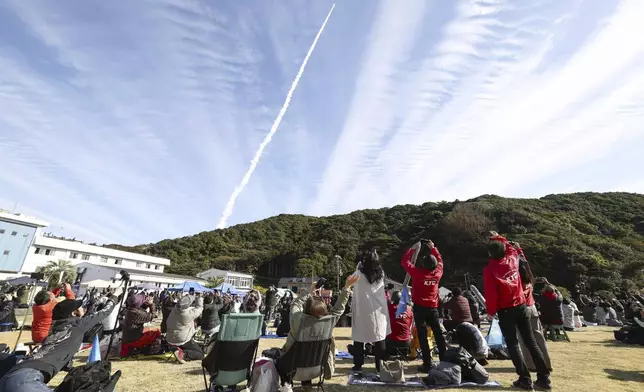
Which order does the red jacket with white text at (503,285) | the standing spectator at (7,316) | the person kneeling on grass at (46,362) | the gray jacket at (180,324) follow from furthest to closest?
the standing spectator at (7,316), the gray jacket at (180,324), the red jacket with white text at (503,285), the person kneeling on grass at (46,362)

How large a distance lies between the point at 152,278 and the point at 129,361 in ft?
147

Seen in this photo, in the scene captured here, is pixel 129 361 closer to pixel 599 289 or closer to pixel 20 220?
pixel 599 289

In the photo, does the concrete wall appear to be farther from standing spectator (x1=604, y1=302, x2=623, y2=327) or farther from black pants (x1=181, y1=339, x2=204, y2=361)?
standing spectator (x1=604, y1=302, x2=623, y2=327)

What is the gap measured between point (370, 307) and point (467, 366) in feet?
5.27

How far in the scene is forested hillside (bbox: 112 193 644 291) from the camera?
37.4m

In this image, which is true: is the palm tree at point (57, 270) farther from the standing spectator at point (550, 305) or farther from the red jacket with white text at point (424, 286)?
the standing spectator at point (550, 305)

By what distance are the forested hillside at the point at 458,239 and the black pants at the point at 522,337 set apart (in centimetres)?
3665

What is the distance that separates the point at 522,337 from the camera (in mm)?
4438

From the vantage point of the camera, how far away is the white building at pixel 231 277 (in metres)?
58.7

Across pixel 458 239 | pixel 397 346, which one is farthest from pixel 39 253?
pixel 458 239

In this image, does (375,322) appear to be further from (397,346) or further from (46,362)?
(46,362)

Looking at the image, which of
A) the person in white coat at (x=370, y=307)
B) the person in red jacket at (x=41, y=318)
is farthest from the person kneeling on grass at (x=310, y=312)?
the person in red jacket at (x=41, y=318)

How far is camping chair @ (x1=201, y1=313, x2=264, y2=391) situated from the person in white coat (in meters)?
1.78

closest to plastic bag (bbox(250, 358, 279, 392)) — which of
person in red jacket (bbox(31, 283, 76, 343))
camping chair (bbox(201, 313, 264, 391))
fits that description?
camping chair (bbox(201, 313, 264, 391))
